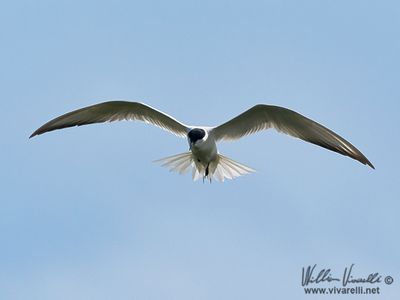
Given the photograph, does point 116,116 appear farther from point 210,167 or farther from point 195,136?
point 210,167

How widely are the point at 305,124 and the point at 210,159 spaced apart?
1.54m

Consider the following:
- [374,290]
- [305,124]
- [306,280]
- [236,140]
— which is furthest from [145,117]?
[374,290]

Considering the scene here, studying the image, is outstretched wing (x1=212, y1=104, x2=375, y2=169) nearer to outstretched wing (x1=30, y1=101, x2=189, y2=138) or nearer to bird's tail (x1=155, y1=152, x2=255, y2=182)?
bird's tail (x1=155, y1=152, x2=255, y2=182)

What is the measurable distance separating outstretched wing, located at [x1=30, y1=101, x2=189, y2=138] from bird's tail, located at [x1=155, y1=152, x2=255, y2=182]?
41cm

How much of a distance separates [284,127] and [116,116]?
258 cm

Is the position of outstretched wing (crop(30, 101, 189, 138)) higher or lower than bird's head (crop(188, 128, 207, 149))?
higher

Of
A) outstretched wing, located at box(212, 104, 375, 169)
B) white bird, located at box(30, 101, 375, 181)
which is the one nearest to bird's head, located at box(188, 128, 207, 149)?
white bird, located at box(30, 101, 375, 181)

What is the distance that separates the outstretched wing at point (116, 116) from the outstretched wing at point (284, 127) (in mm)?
714

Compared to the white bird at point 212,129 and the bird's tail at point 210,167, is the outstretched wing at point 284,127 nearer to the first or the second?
the white bird at point 212,129

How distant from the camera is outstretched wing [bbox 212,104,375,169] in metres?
10.3

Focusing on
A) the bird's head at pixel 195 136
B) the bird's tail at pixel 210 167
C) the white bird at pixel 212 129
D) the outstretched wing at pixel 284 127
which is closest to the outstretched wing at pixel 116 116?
the white bird at pixel 212 129

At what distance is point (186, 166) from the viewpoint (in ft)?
37.5

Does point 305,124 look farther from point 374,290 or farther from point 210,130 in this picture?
point 374,290

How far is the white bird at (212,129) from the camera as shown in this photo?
1039 centimetres
